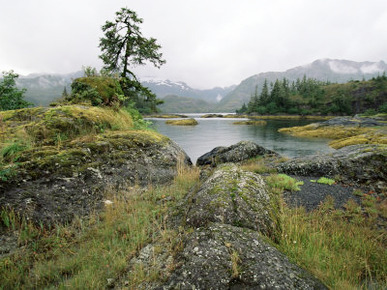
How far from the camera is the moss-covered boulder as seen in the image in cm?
423

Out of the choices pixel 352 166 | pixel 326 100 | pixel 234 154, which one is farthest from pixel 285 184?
pixel 326 100

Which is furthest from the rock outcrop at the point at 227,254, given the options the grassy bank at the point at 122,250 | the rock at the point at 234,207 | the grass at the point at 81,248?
the grass at the point at 81,248

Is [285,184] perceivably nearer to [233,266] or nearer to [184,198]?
[184,198]

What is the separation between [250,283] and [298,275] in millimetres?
714

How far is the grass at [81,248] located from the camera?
2730mm

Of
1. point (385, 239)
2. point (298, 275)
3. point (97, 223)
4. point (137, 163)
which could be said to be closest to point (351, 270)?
point (298, 275)

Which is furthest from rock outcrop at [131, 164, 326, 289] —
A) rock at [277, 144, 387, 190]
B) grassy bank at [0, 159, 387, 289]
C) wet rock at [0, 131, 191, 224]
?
rock at [277, 144, 387, 190]

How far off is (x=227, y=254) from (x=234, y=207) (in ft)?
3.78

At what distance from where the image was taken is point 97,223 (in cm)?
436

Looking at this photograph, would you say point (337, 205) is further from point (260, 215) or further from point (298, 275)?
point (298, 275)

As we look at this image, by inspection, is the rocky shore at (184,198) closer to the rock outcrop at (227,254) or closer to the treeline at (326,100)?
the rock outcrop at (227,254)

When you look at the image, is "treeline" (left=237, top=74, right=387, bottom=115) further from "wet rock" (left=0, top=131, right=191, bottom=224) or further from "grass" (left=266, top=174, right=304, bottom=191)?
"wet rock" (left=0, top=131, right=191, bottom=224)

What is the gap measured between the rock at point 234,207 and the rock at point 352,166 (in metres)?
7.16

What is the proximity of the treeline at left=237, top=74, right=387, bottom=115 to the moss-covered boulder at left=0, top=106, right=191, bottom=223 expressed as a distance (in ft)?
385
